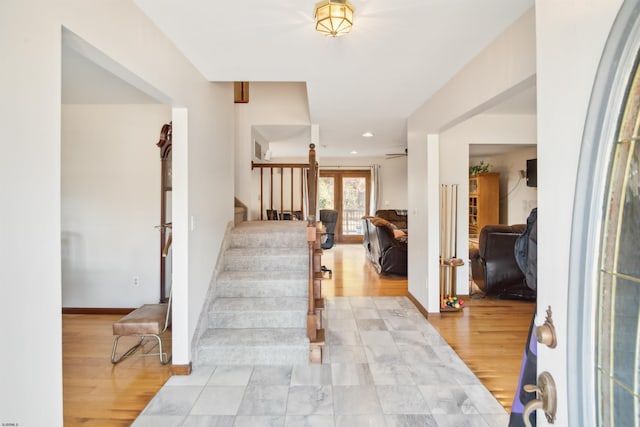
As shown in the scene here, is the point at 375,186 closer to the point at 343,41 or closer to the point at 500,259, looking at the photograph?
the point at 500,259

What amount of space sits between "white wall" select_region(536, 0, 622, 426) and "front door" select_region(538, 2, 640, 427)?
5 centimetres

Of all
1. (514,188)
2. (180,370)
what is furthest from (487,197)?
(180,370)

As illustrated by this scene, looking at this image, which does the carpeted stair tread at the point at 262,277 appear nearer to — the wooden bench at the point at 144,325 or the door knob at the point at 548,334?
the wooden bench at the point at 144,325

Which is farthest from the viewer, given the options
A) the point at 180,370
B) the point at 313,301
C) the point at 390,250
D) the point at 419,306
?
the point at 390,250

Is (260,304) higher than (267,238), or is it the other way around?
A: (267,238)

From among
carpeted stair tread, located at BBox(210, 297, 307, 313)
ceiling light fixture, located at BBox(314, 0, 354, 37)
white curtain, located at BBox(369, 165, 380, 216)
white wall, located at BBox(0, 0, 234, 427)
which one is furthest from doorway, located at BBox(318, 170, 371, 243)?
white wall, located at BBox(0, 0, 234, 427)

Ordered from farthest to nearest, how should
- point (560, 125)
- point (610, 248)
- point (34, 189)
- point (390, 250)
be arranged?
1. point (390, 250)
2. point (34, 189)
3. point (560, 125)
4. point (610, 248)

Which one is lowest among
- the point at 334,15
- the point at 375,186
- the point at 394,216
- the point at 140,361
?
the point at 140,361

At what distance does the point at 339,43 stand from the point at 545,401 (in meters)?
2.18

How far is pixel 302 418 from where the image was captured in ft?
6.34

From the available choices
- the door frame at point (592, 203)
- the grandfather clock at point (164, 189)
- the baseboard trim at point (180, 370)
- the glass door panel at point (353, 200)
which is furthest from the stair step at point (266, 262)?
the glass door panel at point (353, 200)

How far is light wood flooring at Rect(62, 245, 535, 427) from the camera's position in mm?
2080

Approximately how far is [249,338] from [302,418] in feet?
3.01

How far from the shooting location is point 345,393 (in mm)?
2189
